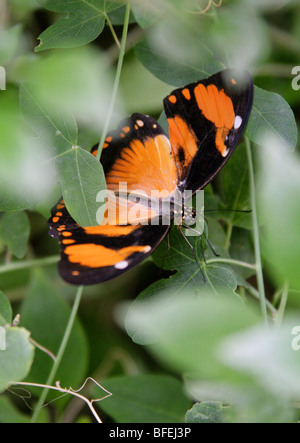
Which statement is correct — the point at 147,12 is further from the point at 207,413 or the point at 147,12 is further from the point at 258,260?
the point at 207,413

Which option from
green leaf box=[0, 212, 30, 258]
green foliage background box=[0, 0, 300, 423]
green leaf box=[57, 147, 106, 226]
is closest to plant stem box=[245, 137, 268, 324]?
green foliage background box=[0, 0, 300, 423]

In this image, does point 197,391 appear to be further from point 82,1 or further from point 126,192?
point 82,1

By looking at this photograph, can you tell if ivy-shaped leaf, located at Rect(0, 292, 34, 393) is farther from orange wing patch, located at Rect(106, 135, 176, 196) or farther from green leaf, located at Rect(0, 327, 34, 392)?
orange wing patch, located at Rect(106, 135, 176, 196)

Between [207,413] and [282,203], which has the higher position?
[282,203]

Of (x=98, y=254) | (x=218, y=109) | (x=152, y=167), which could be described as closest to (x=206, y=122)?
(x=218, y=109)

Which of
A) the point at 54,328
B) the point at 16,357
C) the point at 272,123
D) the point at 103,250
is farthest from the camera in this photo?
the point at 54,328

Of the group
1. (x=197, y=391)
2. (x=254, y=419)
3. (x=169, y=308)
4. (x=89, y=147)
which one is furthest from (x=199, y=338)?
(x=89, y=147)
